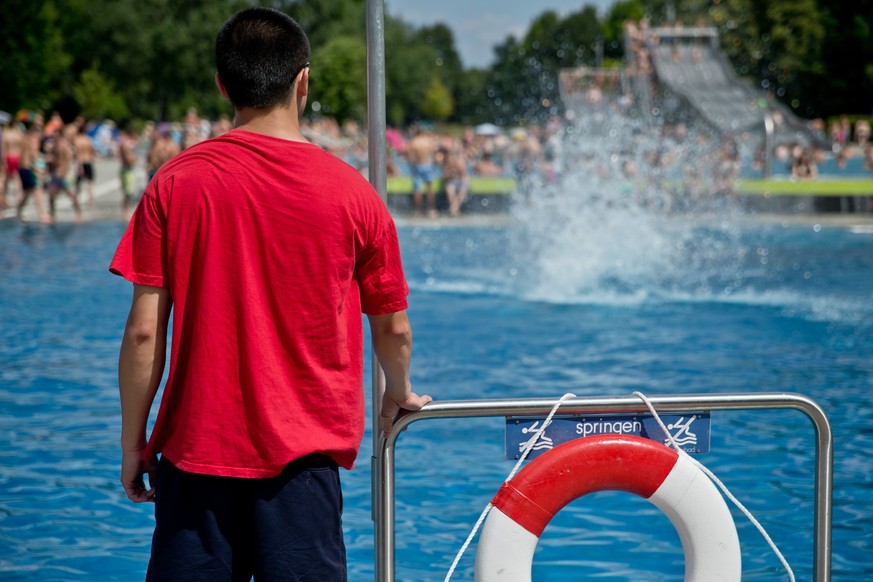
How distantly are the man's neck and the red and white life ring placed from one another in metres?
1.04

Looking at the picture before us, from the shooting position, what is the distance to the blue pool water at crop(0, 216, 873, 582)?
16.4ft

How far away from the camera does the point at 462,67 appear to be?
143m

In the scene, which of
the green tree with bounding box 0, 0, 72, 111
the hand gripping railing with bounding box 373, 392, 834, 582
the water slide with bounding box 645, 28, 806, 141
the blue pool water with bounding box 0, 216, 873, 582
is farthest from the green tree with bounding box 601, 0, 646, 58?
the hand gripping railing with bounding box 373, 392, 834, 582

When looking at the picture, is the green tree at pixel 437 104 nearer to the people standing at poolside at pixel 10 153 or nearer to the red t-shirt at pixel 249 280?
the people standing at poolside at pixel 10 153

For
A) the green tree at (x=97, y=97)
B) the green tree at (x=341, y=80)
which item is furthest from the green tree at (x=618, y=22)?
the green tree at (x=97, y=97)

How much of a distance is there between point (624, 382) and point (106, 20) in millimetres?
60432

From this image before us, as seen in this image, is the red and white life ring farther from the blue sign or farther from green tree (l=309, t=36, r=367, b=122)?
green tree (l=309, t=36, r=367, b=122)

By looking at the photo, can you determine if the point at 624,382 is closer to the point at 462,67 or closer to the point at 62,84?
the point at 62,84

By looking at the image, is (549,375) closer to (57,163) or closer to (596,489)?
(596,489)

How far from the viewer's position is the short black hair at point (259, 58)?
7.51 feet

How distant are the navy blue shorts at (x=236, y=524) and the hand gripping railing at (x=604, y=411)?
45 cm

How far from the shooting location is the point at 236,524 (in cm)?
233

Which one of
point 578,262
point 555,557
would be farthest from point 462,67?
point 555,557

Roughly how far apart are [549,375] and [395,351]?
5.92 metres
